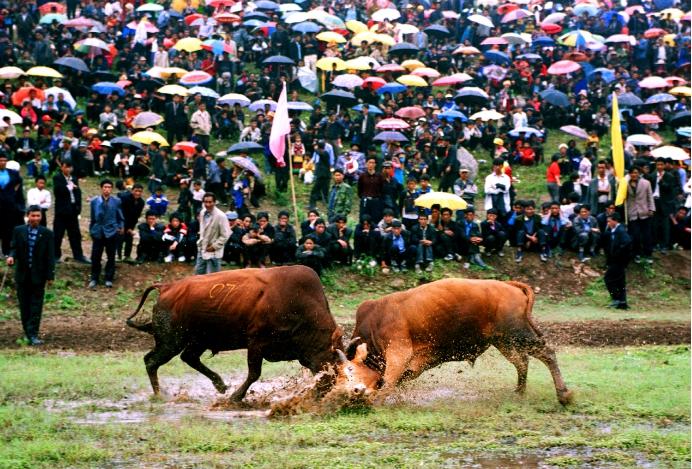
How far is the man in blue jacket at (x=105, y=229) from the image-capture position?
2142cm

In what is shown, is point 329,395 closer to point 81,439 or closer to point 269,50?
point 81,439

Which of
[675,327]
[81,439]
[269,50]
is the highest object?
[269,50]

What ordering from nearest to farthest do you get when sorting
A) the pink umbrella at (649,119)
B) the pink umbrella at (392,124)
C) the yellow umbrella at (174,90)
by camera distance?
the pink umbrella at (392,124), the yellow umbrella at (174,90), the pink umbrella at (649,119)

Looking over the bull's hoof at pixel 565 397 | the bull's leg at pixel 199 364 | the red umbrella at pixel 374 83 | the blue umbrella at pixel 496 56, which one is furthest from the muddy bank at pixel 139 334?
the blue umbrella at pixel 496 56

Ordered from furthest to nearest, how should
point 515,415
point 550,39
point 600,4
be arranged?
point 600,4
point 550,39
point 515,415

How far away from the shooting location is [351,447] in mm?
11648

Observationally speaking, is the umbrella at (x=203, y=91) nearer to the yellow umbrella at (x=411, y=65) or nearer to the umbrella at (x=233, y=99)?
the umbrella at (x=233, y=99)

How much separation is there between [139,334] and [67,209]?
3.82m

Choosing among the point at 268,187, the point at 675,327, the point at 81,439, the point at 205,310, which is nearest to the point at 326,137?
the point at 268,187

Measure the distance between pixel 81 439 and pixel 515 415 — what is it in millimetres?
4750

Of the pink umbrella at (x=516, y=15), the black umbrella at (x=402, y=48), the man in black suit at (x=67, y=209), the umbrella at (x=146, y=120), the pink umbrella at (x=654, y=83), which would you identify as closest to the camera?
the man in black suit at (x=67, y=209)

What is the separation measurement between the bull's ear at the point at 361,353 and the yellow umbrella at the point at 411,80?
2008 centimetres

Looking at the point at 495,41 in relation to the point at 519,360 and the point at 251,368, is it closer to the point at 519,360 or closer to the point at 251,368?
the point at 519,360

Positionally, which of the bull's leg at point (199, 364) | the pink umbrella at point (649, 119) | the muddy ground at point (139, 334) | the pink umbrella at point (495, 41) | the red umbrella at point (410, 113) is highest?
the pink umbrella at point (495, 41)
